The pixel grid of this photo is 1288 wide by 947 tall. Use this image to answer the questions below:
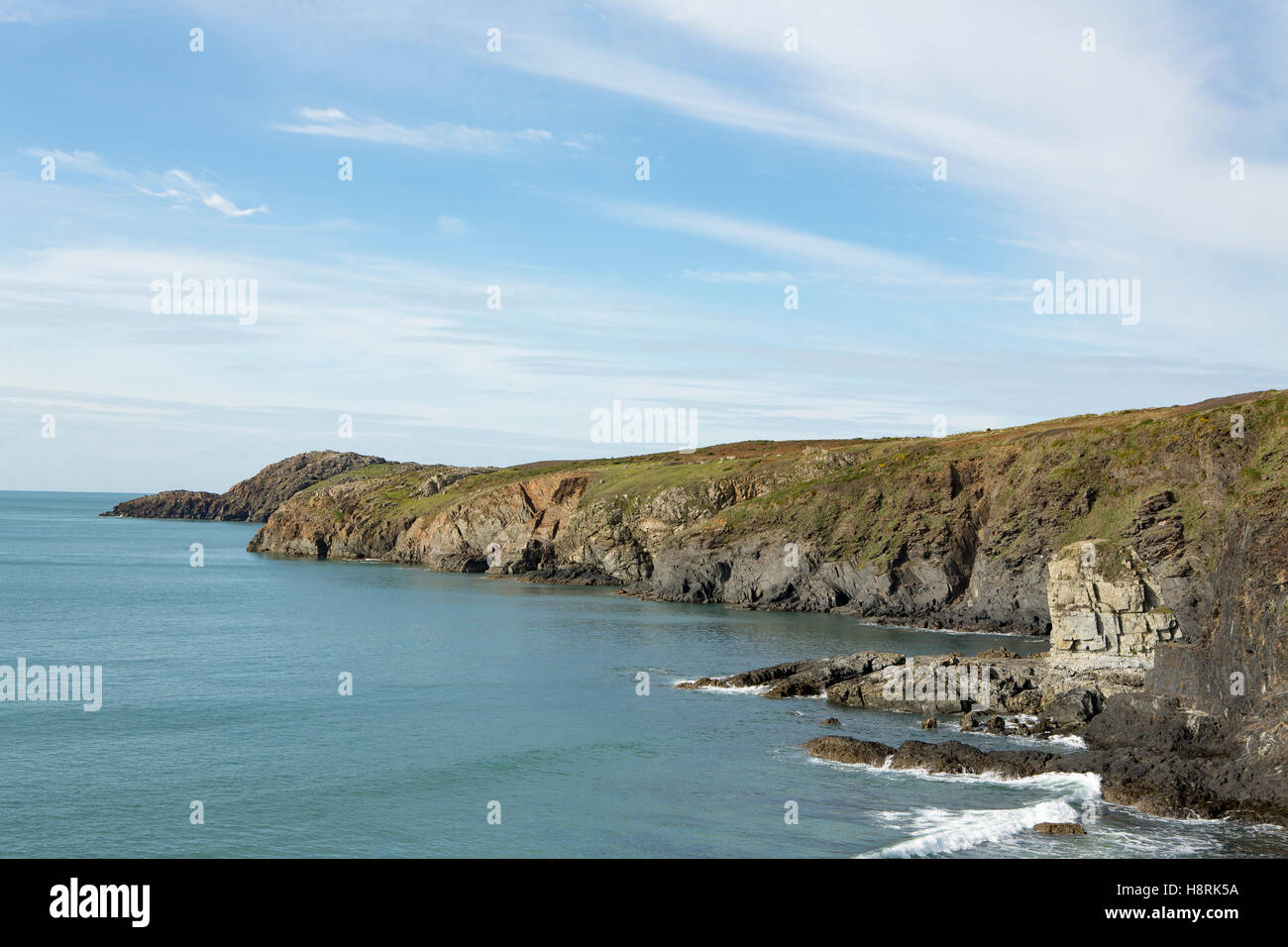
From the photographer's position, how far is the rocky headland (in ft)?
116

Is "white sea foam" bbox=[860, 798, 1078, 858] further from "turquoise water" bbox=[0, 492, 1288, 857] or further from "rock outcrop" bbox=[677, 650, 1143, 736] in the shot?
"rock outcrop" bbox=[677, 650, 1143, 736]

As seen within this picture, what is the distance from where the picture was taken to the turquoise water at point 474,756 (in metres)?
29.0

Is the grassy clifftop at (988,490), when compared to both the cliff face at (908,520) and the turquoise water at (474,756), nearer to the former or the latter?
the cliff face at (908,520)

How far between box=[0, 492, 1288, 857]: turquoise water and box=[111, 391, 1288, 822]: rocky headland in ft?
15.4

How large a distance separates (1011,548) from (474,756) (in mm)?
58044

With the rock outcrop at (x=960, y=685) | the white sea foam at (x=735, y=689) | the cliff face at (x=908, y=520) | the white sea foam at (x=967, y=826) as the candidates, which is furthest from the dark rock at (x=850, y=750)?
the cliff face at (x=908, y=520)

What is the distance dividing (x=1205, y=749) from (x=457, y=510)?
4573 inches

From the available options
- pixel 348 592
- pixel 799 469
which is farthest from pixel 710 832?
pixel 799 469

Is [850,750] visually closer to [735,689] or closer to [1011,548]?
[735,689]

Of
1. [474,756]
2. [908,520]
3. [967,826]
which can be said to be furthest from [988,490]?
[474,756]

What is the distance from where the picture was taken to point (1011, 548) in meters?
81.9
